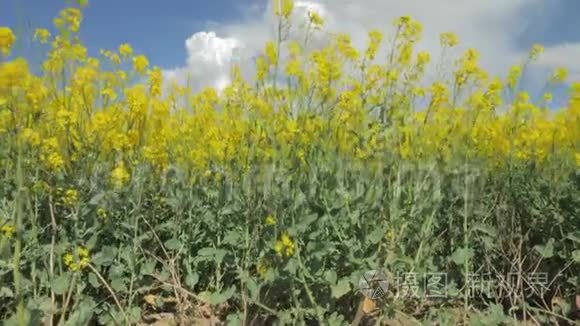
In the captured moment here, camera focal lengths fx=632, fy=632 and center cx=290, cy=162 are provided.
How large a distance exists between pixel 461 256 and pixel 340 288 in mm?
693

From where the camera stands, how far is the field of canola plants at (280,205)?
2344 mm

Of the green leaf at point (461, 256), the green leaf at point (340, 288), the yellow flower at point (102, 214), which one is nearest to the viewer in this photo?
the green leaf at point (340, 288)

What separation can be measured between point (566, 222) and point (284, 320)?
1463 mm

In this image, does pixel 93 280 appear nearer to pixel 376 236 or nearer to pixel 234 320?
pixel 234 320

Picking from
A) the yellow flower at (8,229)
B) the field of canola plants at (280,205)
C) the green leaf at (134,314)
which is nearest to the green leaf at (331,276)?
the field of canola plants at (280,205)

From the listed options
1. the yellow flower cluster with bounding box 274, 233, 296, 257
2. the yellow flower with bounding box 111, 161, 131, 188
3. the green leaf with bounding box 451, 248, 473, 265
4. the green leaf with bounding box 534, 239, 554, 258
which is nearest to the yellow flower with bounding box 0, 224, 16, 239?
the yellow flower with bounding box 111, 161, 131, 188

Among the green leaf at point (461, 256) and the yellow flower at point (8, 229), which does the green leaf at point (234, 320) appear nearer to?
the yellow flower at point (8, 229)

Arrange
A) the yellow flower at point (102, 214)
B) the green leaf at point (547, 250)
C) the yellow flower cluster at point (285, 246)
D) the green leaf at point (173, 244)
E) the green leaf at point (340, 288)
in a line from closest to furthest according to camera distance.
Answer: the yellow flower cluster at point (285, 246) → the green leaf at point (340, 288) → the yellow flower at point (102, 214) → the green leaf at point (173, 244) → the green leaf at point (547, 250)

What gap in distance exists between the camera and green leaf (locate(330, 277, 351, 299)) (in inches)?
90.7

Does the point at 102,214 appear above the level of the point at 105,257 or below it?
above

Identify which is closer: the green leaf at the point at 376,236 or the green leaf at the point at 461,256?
the green leaf at the point at 376,236

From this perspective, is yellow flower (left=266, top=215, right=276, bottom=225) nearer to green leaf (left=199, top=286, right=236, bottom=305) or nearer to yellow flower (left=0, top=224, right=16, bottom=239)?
green leaf (left=199, top=286, right=236, bottom=305)

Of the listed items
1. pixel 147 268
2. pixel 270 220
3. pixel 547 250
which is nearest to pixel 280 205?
pixel 270 220

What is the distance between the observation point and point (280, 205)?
92.9 inches
